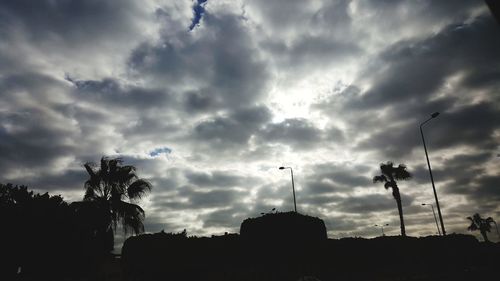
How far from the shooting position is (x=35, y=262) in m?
20.9

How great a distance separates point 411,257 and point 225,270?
18.1 m

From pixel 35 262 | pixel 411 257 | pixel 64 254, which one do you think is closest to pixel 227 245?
pixel 64 254

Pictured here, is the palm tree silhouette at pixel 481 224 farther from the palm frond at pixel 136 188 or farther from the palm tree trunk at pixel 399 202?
the palm frond at pixel 136 188

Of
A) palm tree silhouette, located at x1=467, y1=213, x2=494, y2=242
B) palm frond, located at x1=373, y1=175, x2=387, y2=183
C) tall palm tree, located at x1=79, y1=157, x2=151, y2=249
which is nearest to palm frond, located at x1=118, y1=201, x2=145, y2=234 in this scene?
tall palm tree, located at x1=79, y1=157, x2=151, y2=249

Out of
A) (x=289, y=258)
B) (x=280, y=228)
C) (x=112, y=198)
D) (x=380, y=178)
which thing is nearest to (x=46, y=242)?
(x=112, y=198)

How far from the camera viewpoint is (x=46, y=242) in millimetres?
21703

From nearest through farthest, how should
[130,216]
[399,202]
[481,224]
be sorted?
[130,216]
[399,202]
[481,224]

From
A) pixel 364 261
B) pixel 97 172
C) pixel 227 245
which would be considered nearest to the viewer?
pixel 97 172

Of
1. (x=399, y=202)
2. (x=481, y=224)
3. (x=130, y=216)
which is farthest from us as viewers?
(x=481, y=224)

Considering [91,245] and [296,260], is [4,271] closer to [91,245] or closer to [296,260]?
[91,245]

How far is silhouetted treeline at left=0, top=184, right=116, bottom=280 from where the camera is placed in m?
20.4

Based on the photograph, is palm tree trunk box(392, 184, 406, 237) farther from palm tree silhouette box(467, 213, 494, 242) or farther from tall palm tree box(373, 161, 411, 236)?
palm tree silhouette box(467, 213, 494, 242)

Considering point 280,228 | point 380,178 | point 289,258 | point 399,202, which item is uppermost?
point 380,178

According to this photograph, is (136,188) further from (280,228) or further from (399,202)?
(399,202)
